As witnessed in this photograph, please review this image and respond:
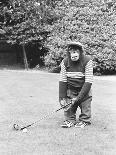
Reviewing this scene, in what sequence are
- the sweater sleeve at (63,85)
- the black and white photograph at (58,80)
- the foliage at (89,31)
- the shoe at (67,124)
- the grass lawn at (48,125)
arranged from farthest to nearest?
the foliage at (89,31) → the sweater sleeve at (63,85) → the shoe at (67,124) → the black and white photograph at (58,80) → the grass lawn at (48,125)

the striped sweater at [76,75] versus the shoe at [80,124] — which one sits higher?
the striped sweater at [76,75]

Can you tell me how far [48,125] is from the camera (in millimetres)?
7590

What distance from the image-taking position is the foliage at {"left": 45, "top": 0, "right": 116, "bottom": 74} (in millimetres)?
15922

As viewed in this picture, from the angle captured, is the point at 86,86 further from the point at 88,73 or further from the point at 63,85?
the point at 63,85

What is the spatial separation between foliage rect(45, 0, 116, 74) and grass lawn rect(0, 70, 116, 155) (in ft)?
10.9

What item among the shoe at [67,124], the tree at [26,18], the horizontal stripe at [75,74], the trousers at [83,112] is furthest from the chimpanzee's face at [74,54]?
the tree at [26,18]

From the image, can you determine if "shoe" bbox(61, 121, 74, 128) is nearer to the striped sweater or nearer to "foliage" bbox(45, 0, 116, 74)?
the striped sweater

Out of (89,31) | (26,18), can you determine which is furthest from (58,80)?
(26,18)

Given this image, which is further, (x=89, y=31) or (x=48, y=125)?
(x=89, y=31)

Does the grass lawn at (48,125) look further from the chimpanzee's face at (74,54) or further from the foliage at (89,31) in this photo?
the foliage at (89,31)

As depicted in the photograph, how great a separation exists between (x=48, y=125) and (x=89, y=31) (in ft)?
29.8

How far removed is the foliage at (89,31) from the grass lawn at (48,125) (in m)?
3.32

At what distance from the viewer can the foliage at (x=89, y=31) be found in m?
15.9

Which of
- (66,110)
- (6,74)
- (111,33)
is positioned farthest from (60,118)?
(111,33)
